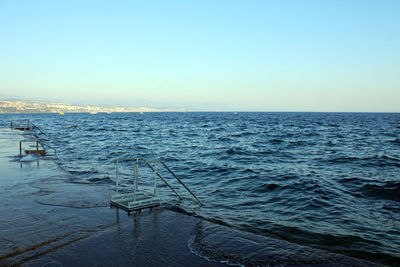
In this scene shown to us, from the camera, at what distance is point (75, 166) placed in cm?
1650

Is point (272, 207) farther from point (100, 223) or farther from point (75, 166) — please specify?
point (75, 166)

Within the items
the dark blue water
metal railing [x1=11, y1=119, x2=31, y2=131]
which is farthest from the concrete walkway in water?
metal railing [x1=11, y1=119, x2=31, y2=131]

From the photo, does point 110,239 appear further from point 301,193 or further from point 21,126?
point 21,126

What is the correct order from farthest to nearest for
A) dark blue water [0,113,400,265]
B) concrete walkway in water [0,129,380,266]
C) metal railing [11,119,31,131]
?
metal railing [11,119,31,131] < dark blue water [0,113,400,265] < concrete walkway in water [0,129,380,266]

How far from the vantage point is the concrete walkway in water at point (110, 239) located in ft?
16.8

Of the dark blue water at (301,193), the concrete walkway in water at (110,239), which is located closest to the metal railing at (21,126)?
the dark blue water at (301,193)

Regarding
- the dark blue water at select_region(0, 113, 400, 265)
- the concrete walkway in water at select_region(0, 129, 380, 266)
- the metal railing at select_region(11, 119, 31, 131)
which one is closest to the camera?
the concrete walkway in water at select_region(0, 129, 380, 266)

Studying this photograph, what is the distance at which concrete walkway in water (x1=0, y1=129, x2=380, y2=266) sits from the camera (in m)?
5.12

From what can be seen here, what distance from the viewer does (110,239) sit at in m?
5.89

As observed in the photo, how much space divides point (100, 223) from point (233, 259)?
3.38 m

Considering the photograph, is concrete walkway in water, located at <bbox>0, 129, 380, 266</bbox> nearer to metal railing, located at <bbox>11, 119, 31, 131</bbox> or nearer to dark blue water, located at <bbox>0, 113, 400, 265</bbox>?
dark blue water, located at <bbox>0, 113, 400, 265</bbox>

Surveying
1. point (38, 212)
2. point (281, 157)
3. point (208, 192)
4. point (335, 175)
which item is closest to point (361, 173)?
point (335, 175)

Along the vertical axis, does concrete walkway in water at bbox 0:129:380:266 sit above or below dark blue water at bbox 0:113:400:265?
above

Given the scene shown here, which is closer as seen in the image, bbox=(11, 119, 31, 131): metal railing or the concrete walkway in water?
the concrete walkway in water
